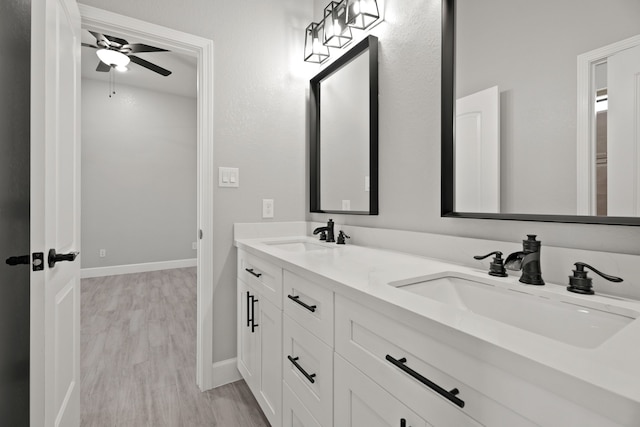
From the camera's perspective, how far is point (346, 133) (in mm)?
1860

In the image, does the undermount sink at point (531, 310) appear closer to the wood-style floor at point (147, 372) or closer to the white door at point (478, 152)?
the white door at point (478, 152)

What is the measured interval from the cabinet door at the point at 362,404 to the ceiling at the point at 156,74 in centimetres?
385

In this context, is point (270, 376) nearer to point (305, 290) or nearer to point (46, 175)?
point (305, 290)

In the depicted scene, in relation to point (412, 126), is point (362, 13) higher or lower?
higher

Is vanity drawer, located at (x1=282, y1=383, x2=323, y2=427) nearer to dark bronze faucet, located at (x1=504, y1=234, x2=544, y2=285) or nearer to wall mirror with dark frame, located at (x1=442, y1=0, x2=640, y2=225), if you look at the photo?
dark bronze faucet, located at (x1=504, y1=234, x2=544, y2=285)

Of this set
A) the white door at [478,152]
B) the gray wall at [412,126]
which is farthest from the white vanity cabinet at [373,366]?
the white door at [478,152]

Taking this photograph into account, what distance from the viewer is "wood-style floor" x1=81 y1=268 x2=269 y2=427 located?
1.56m


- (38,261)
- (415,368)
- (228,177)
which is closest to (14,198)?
(38,261)

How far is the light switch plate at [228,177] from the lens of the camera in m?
1.88

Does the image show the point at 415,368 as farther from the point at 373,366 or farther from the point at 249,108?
the point at 249,108

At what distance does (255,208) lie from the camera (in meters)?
2.00

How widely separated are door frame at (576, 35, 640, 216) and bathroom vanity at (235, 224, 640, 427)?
0.26 m

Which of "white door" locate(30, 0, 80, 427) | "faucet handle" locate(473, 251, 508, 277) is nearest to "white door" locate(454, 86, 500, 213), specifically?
"faucet handle" locate(473, 251, 508, 277)

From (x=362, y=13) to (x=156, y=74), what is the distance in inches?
141
